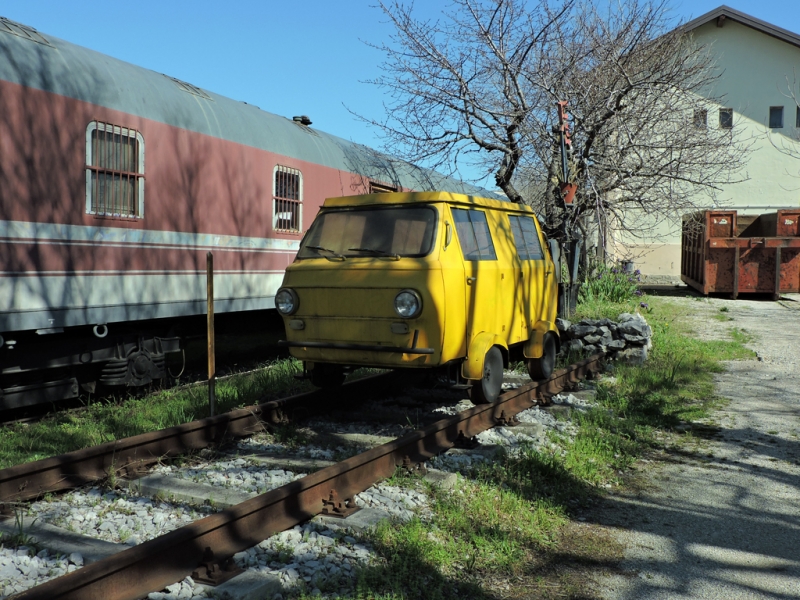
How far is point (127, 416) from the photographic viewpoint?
23.6ft

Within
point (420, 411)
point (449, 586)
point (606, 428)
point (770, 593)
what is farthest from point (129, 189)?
point (770, 593)

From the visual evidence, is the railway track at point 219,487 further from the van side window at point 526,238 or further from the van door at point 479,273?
the van side window at point 526,238

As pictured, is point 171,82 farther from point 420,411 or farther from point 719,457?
point 719,457

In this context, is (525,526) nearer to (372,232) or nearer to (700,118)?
(372,232)

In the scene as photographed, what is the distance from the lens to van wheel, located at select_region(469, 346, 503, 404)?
6.86 m

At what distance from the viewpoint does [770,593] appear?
3707mm

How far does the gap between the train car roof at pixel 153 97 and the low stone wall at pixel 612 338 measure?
4.67 m

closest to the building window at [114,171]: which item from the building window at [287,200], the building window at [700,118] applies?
the building window at [287,200]

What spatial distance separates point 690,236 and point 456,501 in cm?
2050

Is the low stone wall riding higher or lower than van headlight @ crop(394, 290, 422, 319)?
lower

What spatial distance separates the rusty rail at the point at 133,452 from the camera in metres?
4.60

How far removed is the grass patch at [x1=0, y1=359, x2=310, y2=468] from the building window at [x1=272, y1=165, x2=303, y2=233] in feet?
8.86

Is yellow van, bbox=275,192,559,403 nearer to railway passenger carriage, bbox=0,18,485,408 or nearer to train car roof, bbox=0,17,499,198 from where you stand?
railway passenger carriage, bbox=0,18,485,408

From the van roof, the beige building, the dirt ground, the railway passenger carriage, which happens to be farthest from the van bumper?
the beige building
